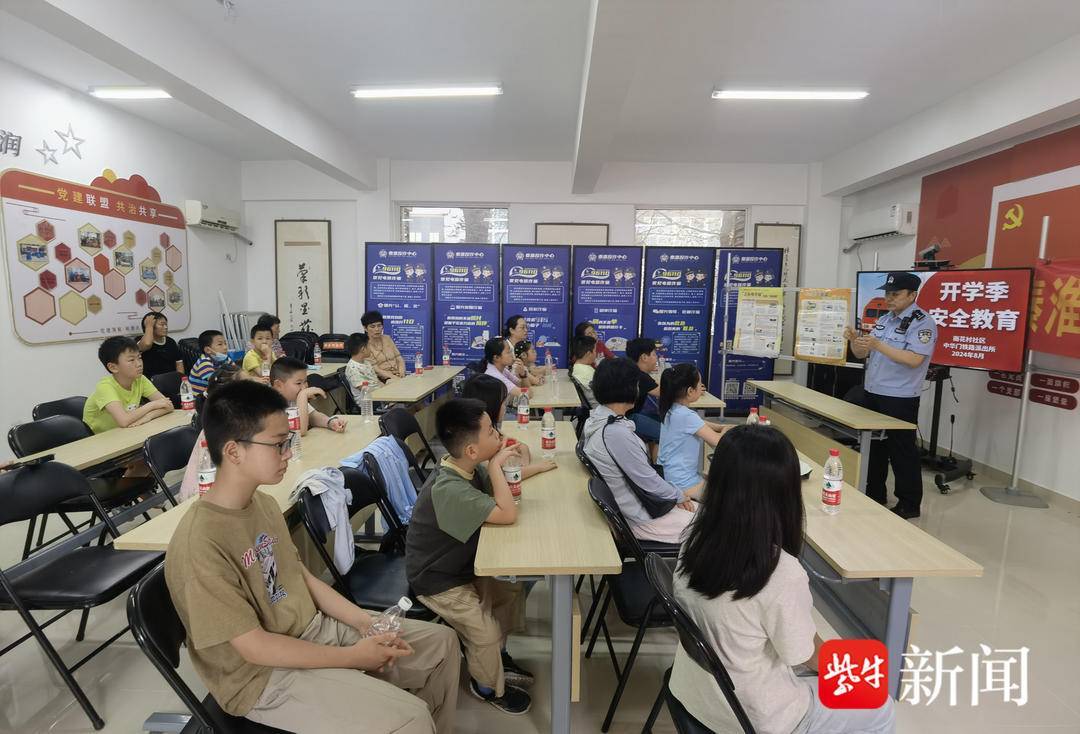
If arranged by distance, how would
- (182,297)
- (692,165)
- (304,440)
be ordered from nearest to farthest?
(304,440) < (182,297) < (692,165)

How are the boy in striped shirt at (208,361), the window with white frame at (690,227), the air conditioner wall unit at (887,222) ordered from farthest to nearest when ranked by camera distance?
the window with white frame at (690,227) → the air conditioner wall unit at (887,222) → the boy in striped shirt at (208,361)

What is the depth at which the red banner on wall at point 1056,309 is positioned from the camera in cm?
368

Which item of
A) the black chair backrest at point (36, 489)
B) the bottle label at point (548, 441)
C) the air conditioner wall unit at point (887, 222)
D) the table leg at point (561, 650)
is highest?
the air conditioner wall unit at point (887, 222)

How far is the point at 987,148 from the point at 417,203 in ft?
20.7

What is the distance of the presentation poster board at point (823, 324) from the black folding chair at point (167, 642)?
5076 mm

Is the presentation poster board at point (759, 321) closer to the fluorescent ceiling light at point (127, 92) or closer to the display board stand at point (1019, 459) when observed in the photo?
the display board stand at point (1019, 459)

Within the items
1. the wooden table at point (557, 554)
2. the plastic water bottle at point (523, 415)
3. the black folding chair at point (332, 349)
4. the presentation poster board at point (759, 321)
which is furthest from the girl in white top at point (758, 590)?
the black folding chair at point (332, 349)

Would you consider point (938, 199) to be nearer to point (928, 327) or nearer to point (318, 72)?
point (928, 327)

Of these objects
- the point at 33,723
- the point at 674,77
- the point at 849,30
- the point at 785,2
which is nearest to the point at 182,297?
the point at 33,723

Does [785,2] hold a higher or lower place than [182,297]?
higher

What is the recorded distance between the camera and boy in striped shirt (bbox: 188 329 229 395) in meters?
4.21

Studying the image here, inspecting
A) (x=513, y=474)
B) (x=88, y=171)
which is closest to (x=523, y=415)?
(x=513, y=474)

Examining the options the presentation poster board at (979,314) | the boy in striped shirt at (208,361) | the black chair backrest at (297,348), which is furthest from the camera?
the black chair backrest at (297,348)

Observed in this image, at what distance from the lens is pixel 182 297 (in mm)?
6090
